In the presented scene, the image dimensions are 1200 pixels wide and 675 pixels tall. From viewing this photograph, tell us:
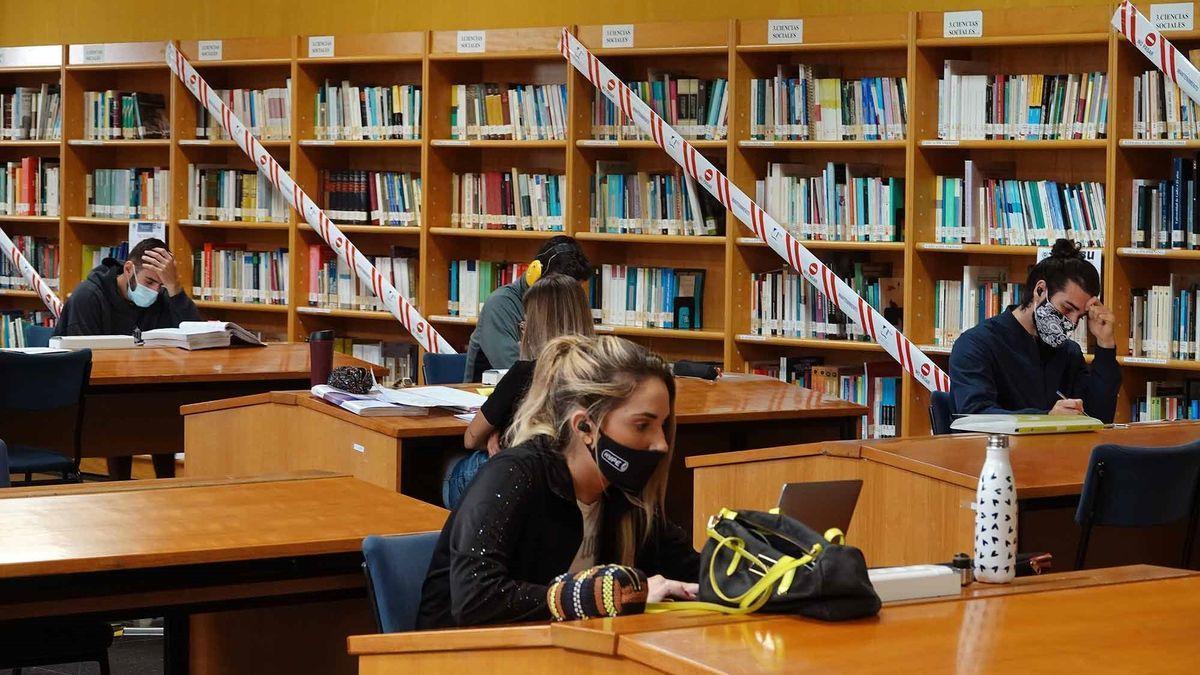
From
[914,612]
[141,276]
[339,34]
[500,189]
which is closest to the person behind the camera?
[914,612]

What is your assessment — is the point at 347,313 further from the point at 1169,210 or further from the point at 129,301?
the point at 1169,210

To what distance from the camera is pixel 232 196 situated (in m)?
8.78

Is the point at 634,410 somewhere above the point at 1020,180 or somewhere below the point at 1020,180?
below

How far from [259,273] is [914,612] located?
22.3 ft

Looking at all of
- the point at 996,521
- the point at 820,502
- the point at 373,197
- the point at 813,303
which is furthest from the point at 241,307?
the point at 996,521

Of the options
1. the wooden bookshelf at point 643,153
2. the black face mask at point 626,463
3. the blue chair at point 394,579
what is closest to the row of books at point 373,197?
the wooden bookshelf at point 643,153

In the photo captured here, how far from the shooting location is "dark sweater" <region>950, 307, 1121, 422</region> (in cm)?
527

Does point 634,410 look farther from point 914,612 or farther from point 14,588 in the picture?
point 14,588

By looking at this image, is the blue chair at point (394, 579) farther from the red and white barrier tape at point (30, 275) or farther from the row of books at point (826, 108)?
the red and white barrier tape at point (30, 275)

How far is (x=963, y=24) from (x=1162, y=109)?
849mm

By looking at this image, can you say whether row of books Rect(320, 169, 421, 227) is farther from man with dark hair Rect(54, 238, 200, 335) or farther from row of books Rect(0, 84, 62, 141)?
row of books Rect(0, 84, 62, 141)

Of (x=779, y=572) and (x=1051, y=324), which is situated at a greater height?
(x=1051, y=324)

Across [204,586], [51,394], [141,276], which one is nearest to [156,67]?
[141,276]

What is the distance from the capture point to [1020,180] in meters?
6.69
